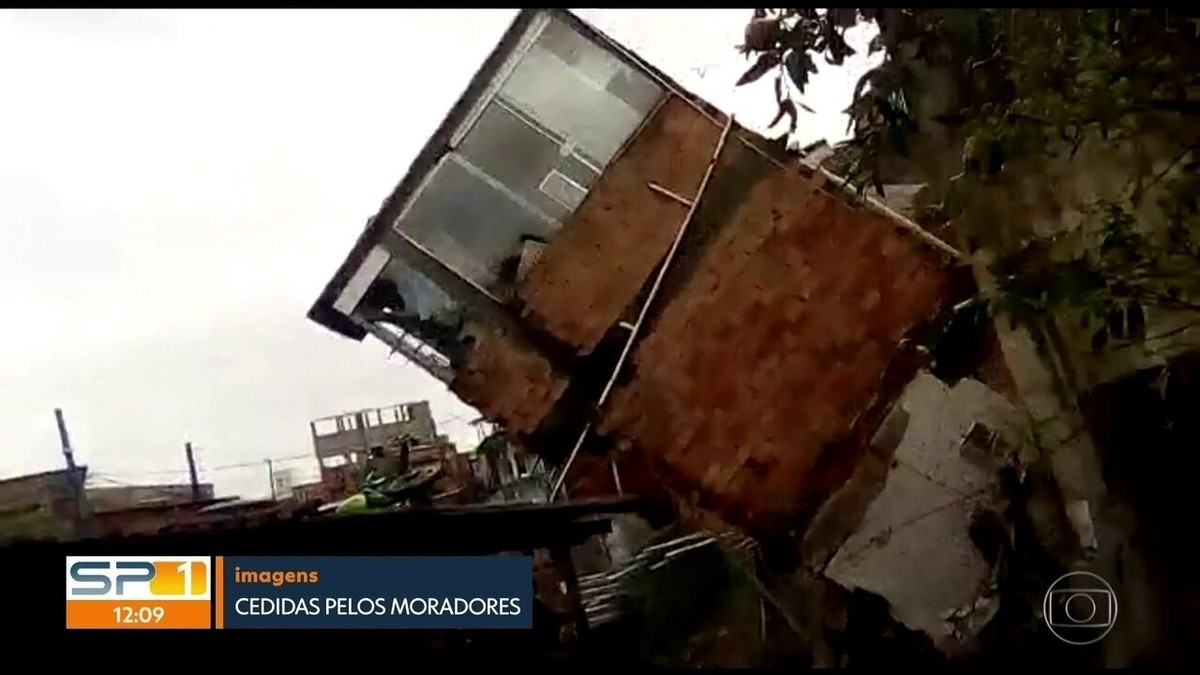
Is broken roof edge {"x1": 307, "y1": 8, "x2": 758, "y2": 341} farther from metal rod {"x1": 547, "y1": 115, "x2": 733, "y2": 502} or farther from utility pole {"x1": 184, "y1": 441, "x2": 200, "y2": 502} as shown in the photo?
→ utility pole {"x1": 184, "y1": 441, "x2": 200, "y2": 502}

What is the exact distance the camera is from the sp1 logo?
5.15 ft

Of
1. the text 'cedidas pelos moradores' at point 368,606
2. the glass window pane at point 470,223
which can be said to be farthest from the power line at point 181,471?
the glass window pane at point 470,223

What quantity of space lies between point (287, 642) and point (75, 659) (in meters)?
0.23

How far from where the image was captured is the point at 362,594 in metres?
1.57

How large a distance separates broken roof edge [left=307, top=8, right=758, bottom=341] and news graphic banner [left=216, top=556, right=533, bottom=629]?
0.27 m

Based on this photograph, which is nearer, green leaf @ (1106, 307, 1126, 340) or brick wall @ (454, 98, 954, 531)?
green leaf @ (1106, 307, 1126, 340)

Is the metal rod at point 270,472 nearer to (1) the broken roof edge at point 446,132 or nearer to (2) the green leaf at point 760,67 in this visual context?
(1) the broken roof edge at point 446,132

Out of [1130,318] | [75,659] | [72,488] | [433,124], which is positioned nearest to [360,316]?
[433,124]

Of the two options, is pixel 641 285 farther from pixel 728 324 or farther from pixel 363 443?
pixel 363 443

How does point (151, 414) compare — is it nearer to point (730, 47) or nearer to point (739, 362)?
point (739, 362)

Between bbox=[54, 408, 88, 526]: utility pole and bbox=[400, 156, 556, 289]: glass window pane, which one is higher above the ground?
bbox=[400, 156, 556, 289]: glass window pane

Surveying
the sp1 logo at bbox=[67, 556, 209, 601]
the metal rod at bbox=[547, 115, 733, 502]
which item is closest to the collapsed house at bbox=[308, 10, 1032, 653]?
the metal rod at bbox=[547, 115, 733, 502]

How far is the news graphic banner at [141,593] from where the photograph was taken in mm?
1566

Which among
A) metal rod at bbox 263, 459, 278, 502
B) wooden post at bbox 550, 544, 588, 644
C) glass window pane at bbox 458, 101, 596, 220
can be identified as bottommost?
wooden post at bbox 550, 544, 588, 644
